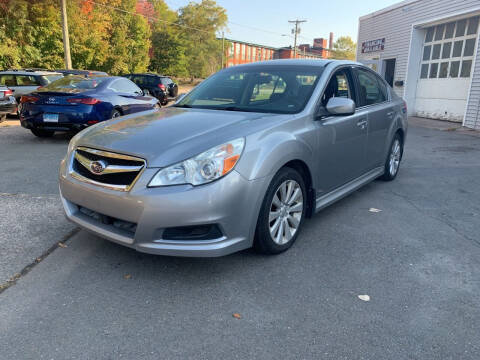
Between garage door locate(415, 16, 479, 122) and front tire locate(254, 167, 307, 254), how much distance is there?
12127 millimetres

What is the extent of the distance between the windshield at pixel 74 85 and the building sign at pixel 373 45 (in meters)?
13.7

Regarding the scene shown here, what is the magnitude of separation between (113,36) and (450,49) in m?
28.3

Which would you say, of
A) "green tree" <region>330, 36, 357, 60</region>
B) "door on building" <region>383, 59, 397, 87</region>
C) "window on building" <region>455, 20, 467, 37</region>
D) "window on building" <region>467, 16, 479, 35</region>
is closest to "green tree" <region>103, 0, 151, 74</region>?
"door on building" <region>383, 59, 397, 87</region>

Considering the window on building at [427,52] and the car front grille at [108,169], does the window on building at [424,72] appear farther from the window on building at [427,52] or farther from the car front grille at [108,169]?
the car front grille at [108,169]

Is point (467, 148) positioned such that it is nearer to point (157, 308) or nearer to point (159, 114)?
point (159, 114)

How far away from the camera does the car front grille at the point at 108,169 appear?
8.95 ft

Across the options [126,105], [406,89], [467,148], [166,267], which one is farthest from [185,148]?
[406,89]

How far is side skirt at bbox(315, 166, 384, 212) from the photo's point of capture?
12.4ft

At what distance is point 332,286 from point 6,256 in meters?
2.58

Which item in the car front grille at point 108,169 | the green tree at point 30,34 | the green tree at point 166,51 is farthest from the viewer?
the green tree at point 166,51

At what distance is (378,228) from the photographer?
157 inches

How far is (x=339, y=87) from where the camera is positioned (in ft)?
13.4

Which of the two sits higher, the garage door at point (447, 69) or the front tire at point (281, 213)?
the garage door at point (447, 69)

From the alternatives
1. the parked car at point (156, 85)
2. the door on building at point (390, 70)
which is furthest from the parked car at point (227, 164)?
the parked car at point (156, 85)
